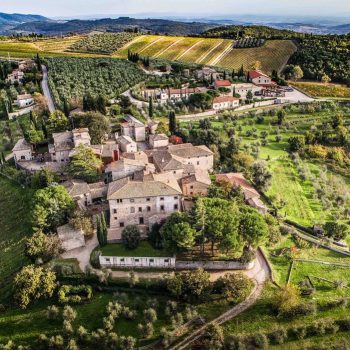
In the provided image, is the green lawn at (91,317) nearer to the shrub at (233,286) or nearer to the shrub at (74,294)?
the shrub at (74,294)

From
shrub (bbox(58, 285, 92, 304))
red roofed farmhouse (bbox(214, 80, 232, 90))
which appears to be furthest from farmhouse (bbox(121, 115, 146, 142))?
red roofed farmhouse (bbox(214, 80, 232, 90))

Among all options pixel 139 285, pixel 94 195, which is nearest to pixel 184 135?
pixel 94 195

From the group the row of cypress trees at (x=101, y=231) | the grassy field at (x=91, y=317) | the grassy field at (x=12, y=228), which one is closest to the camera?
the grassy field at (x=91, y=317)

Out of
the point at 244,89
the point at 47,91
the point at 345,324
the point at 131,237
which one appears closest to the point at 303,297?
the point at 345,324

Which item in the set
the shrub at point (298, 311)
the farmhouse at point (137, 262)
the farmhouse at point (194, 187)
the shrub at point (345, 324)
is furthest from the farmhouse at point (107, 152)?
the shrub at point (345, 324)

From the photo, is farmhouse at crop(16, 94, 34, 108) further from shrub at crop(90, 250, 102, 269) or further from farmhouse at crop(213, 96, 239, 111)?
→ shrub at crop(90, 250, 102, 269)

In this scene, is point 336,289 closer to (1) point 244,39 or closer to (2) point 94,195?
(2) point 94,195
